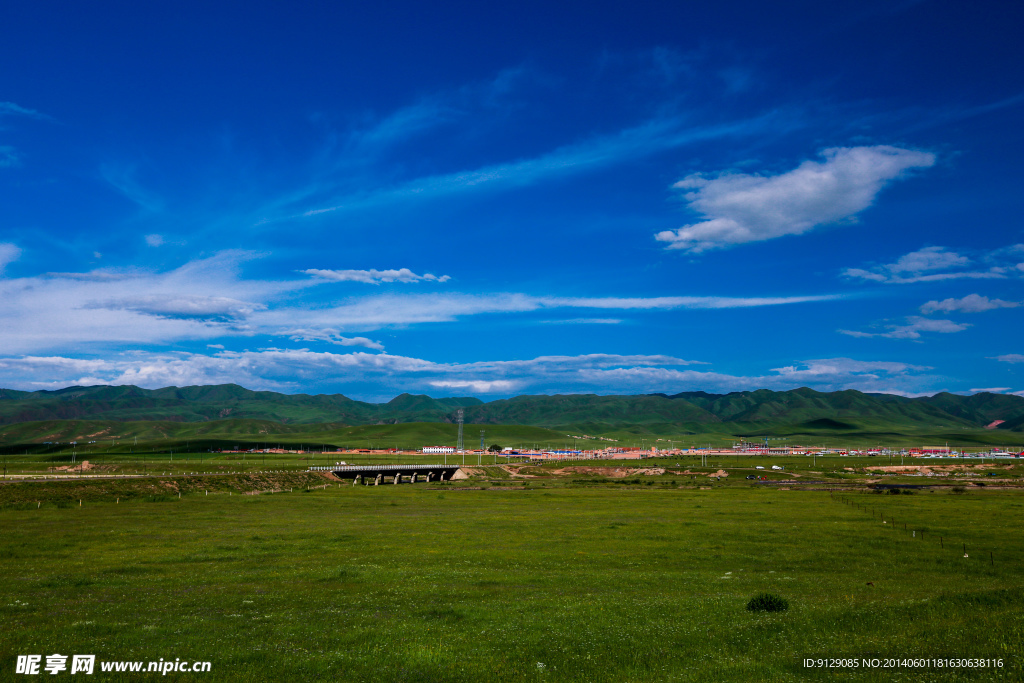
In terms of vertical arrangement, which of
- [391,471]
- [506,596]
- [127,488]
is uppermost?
[506,596]

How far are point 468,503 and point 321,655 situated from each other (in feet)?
240

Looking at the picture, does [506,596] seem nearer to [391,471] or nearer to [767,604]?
[767,604]

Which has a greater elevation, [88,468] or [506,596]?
[506,596]

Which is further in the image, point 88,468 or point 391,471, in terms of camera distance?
point 391,471

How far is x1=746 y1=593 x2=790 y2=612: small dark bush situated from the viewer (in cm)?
2375

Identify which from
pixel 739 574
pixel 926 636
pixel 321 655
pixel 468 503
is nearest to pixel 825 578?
pixel 739 574

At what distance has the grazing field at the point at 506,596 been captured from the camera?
18078mm

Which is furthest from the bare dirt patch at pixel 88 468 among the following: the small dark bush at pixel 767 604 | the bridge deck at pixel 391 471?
the small dark bush at pixel 767 604

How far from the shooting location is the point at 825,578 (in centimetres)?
3325

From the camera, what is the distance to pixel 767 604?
2400 centimetres
